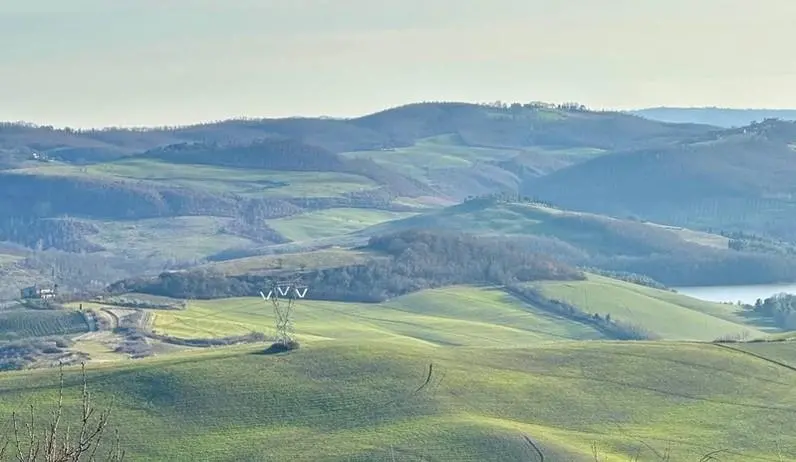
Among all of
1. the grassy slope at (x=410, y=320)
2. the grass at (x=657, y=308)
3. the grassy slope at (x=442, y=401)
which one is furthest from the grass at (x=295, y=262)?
the grassy slope at (x=442, y=401)

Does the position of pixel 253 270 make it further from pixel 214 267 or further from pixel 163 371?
pixel 163 371

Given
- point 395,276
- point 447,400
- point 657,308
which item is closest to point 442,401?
point 447,400

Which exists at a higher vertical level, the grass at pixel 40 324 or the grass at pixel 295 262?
the grass at pixel 295 262

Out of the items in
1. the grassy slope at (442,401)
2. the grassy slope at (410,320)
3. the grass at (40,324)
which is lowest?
the grass at (40,324)

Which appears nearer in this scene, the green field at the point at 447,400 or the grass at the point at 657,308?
the green field at the point at 447,400

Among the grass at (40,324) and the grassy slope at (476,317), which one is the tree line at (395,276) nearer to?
the grassy slope at (476,317)

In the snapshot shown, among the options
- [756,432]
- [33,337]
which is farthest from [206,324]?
[756,432]

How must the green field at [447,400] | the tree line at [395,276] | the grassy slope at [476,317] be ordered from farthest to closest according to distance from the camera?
1. the tree line at [395,276]
2. the grassy slope at [476,317]
3. the green field at [447,400]
